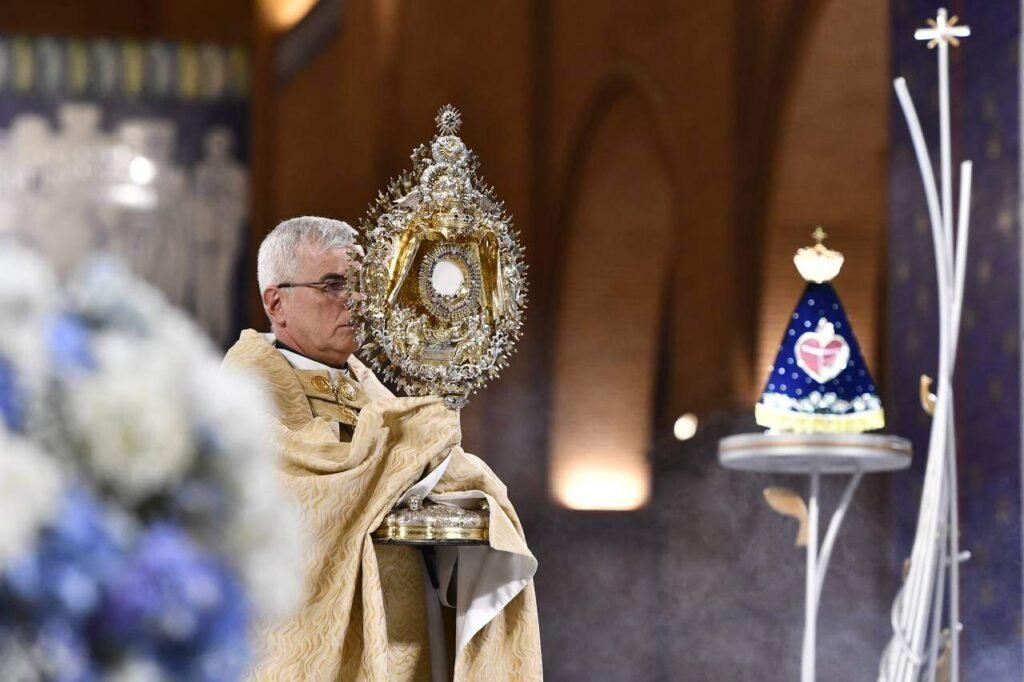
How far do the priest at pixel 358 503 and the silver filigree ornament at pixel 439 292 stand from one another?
0.23 ft

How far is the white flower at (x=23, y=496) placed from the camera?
460 mm

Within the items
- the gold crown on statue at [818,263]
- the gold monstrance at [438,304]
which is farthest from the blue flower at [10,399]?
the gold crown on statue at [818,263]

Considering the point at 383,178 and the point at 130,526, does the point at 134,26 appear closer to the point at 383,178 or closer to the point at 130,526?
the point at 383,178

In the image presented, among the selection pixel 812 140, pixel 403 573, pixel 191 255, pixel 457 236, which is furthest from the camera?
pixel 191 255

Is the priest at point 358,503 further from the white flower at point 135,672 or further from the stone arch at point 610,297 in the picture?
the white flower at point 135,672

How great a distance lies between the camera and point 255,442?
0.50m

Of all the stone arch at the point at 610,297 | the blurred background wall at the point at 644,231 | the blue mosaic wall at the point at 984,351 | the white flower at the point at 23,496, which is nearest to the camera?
the white flower at the point at 23,496

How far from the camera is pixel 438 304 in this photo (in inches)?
125

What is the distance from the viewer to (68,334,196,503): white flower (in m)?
0.48

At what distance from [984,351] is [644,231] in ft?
4.69

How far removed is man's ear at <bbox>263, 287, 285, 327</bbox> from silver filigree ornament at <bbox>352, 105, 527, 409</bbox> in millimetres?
406

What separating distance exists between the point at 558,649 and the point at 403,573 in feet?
6.85

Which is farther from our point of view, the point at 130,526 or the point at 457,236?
the point at 457,236

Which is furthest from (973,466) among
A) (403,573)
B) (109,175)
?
(109,175)
